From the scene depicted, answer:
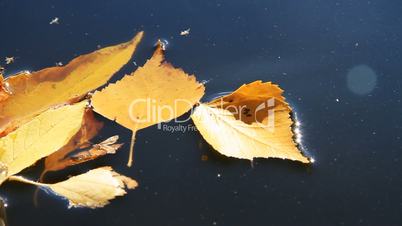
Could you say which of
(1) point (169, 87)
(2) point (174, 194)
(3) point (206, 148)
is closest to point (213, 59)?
(1) point (169, 87)

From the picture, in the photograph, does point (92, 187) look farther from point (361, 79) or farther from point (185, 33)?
point (361, 79)

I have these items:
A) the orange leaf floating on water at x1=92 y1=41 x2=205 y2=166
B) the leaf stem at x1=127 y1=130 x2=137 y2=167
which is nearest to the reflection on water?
the orange leaf floating on water at x1=92 y1=41 x2=205 y2=166

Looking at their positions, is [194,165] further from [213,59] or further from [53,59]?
[53,59]

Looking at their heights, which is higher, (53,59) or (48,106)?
(53,59)

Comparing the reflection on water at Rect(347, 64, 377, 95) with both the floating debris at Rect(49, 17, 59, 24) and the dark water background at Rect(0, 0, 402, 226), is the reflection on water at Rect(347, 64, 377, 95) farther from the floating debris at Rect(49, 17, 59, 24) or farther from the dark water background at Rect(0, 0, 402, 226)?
the floating debris at Rect(49, 17, 59, 24)

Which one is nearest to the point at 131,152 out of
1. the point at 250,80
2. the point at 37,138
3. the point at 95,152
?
the point at 95,152
